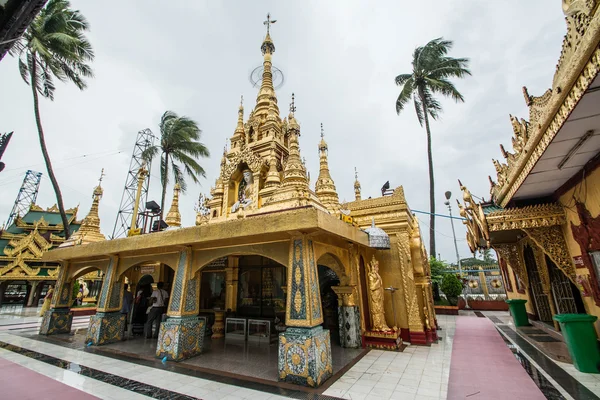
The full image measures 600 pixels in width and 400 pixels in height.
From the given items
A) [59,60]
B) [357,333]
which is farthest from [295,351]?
[59,60]

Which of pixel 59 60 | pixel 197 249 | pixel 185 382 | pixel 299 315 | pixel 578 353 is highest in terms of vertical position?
pixel 59 60

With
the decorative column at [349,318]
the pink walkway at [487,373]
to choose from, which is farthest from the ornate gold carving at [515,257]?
the decorative column at [349,318]

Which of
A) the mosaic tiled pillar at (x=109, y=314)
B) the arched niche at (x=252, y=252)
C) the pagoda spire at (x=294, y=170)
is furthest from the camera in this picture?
the mosaic tiled pillar at (x=109, y=314)

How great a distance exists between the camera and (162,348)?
6312 millimetres

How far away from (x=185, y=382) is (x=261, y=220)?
129 inches

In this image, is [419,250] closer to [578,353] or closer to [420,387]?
[578,353]

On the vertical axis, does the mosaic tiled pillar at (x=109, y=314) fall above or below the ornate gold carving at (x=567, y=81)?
below

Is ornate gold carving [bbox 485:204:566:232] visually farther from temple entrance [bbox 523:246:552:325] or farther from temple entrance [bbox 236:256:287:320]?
temple entrance [bbox 236:256:287:320]

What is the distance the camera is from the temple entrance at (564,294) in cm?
718

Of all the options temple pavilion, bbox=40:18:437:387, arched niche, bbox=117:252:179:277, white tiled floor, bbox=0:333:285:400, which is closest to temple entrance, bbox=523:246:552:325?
temple pavilion, bbox=40:18:437:387

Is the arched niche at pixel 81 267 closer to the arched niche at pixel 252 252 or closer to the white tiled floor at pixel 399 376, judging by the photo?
the arched niche at pixel 252 252

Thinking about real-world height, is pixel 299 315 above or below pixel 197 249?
below

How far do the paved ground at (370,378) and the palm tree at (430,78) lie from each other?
41.1ft

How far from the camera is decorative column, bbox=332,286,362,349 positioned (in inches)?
282
